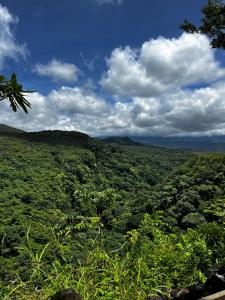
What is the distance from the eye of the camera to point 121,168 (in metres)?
105

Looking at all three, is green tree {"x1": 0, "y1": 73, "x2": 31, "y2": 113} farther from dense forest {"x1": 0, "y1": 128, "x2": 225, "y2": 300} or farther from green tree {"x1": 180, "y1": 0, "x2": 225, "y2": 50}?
green tree {"x1": 180, "y1": 0, "x2": 225, "y2": 50}

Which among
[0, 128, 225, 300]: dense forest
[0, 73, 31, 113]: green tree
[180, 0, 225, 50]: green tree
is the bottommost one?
[0, 128, 225, 300]: dense forest

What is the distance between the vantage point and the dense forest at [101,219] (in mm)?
2951

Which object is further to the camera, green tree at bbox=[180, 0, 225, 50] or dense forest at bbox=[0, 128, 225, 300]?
green tree at bbox=[180, 0, 225, 50]

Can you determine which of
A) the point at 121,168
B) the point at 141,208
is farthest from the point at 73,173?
the point at 141,208

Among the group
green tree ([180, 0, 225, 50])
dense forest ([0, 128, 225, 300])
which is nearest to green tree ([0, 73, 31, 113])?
dense forest ([0, 128, 225, 300])

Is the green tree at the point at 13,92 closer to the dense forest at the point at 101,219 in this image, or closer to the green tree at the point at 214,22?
the dense forest at the point at 101,219

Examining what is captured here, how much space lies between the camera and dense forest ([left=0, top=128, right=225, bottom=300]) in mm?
2951

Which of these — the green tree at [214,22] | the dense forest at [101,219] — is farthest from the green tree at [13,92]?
the green tree at [214,22]

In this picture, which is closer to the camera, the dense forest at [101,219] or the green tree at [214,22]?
the dense forest at [101,219]

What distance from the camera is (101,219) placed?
4367mm

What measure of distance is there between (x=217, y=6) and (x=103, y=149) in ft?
349

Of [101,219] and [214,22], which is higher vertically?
[214,22]

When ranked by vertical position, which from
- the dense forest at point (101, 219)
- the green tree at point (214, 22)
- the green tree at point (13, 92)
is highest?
the green tree at point (214, 22)
